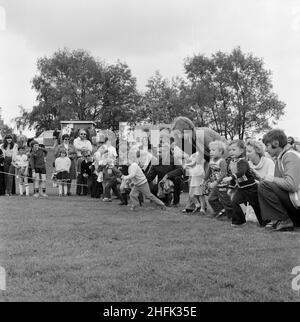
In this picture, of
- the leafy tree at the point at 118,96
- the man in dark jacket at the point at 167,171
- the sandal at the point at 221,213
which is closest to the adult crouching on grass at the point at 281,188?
the sandal at the point at 221,213

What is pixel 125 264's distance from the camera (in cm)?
490

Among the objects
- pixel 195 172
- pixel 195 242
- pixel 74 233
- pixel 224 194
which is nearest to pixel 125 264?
pixel 195 242

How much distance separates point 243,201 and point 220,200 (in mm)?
962

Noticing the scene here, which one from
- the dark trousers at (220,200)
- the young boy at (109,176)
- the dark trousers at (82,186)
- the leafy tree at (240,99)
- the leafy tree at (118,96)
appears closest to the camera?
the dark trousers at (220,200)

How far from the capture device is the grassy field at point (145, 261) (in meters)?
3.98

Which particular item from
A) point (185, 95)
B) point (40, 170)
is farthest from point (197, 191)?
point (185, 95)

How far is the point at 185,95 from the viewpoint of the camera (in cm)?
4922

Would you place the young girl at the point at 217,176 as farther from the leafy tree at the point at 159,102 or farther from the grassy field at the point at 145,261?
the leafy tree at the point at 159,102

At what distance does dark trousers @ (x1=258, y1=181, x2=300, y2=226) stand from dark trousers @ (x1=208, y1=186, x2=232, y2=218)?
1.24 metres

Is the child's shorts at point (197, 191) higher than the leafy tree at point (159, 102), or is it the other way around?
the leafy tree at point (159, 102)

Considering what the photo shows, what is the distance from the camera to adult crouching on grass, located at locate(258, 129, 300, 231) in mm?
6977

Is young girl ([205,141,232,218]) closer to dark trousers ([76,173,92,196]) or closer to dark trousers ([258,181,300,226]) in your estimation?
dark trousers ([258,181,300,226])

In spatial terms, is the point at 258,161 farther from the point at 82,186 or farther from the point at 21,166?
the point at 21,166

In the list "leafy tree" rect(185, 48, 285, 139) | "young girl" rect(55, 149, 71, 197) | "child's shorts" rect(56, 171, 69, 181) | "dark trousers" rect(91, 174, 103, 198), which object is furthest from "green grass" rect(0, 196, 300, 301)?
"leafy tree" rect(185, 48, 285, 139)
